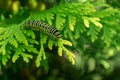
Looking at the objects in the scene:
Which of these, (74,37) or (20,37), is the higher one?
(20,37)

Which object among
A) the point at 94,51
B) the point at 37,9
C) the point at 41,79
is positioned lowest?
the point at 41,79

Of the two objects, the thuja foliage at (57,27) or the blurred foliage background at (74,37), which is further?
the blurred foliage background at (74,37)

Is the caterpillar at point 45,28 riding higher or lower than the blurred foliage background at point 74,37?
higher

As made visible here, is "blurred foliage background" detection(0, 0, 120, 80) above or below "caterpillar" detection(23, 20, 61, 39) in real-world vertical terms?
below

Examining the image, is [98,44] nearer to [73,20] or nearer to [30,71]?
[30,71]

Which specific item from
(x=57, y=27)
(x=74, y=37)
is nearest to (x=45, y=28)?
(x=57, y=27)

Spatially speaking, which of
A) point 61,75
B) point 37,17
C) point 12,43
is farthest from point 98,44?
point 12,43

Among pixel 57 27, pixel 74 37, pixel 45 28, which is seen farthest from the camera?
pixel 74 37

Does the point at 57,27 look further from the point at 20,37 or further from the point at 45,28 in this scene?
the point at 20,37
